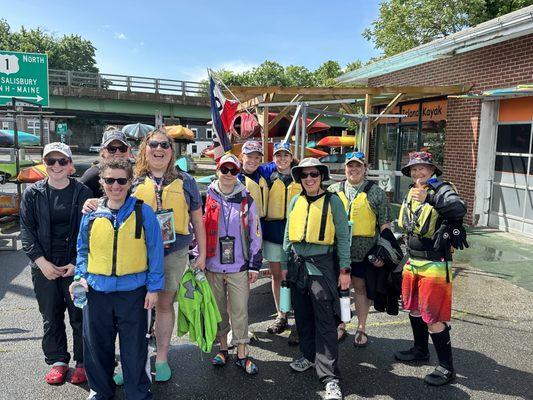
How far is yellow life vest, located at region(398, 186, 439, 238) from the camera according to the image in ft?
10.9

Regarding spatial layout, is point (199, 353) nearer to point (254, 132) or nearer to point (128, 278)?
point (128, 278)

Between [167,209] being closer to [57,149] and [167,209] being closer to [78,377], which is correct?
[57,149]

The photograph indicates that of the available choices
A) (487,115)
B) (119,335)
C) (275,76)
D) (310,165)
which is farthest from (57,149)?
(275,76)

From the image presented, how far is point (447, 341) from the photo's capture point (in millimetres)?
3340

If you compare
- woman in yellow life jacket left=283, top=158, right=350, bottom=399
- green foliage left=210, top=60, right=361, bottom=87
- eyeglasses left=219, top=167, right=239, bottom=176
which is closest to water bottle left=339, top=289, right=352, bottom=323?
woman in yellow life jacket left=283, top=158, right=350, bottom=399

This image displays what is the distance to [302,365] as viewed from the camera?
11.6 ft

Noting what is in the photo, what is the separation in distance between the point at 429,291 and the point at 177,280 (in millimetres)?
1936

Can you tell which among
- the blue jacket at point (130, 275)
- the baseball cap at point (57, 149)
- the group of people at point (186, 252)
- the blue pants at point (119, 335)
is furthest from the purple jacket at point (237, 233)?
the baseball cap at point (57, 149)

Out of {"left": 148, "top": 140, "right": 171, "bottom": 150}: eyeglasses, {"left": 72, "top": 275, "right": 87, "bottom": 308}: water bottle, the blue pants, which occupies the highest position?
{"left": 148, "top": 140, "right": 171, "bottom": 150}: eyeglasses

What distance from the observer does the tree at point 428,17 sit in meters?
19.7

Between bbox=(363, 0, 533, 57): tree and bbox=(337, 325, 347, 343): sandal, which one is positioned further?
bbox=(363, 0, 533, 57): tree

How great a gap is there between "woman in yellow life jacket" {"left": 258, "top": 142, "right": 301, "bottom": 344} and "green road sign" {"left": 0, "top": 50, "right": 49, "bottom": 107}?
829cm

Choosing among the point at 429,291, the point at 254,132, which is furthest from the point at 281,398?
the point at 254,132

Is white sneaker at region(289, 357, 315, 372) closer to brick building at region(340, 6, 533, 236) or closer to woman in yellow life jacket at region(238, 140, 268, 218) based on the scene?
woman in yellow life jacket at region(238, 140, 268, 218)
